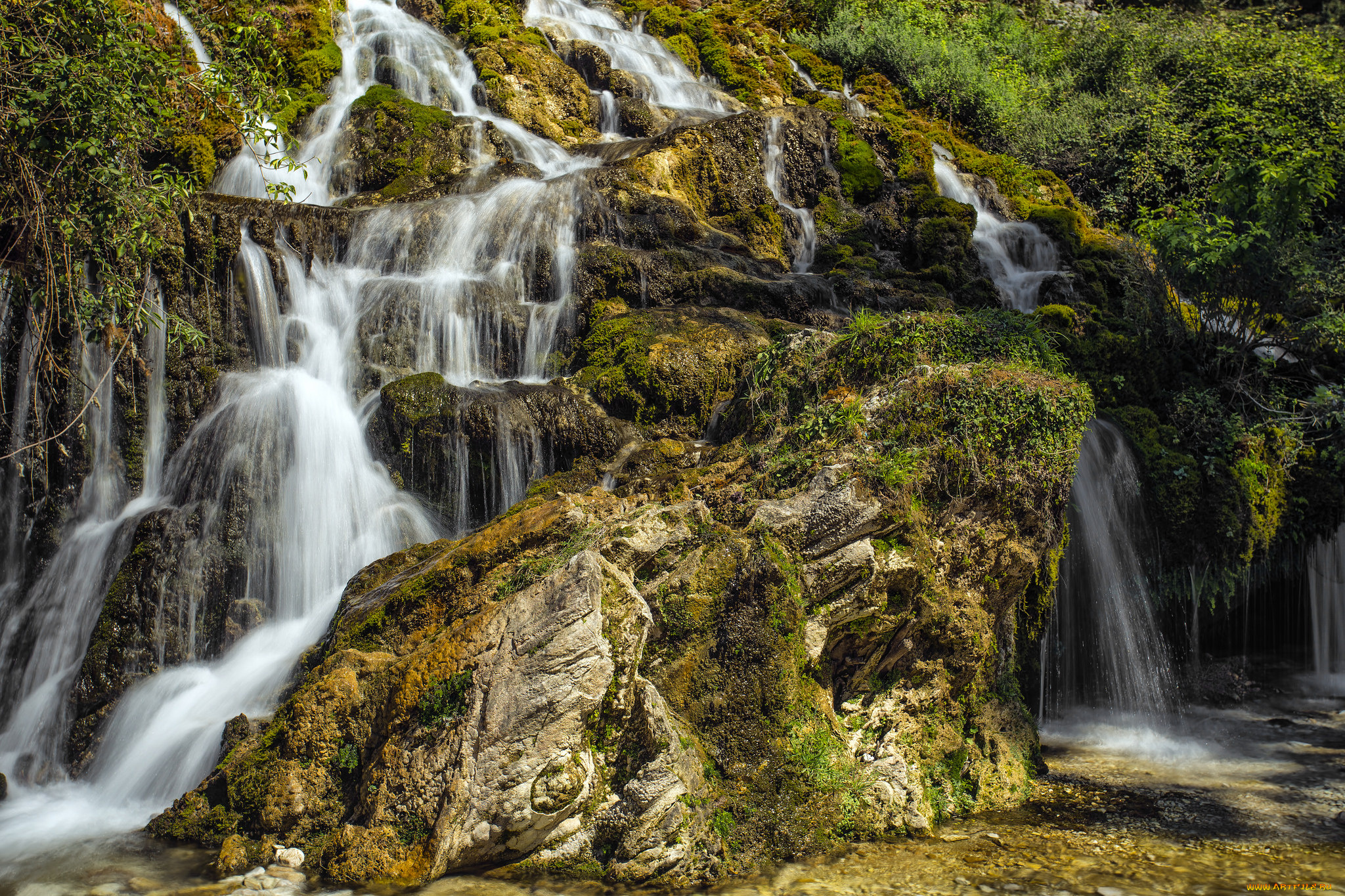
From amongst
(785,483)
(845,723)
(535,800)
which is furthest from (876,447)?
(535,800)

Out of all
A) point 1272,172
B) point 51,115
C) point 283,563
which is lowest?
point 283,563

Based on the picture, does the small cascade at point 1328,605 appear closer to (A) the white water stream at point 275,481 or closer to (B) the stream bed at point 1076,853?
(B) the stream bed at point 1076,853

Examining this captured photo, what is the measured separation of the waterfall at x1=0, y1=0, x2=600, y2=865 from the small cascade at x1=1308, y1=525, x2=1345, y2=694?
9820 millimetres

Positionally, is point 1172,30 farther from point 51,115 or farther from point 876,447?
point 51,115

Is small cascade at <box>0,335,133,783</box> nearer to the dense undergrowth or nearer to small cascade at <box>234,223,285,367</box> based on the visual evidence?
small cascade at <box>234,223,285,367</box>

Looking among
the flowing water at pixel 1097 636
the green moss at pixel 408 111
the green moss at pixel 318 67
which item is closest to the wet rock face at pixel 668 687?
the flowing water at pixel 1097 636

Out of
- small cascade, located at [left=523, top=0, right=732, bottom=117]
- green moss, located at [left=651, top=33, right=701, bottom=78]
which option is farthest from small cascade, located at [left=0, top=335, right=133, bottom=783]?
green moss, located at [left=651, top=33, right=701, bottom=78]

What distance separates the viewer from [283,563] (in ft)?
26.2

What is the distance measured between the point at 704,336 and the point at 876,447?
366 centimetres

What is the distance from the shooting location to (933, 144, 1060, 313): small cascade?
14.4 m

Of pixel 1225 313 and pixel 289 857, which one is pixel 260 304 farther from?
pixel 1225 313

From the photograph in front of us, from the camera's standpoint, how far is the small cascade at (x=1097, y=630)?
824 cm

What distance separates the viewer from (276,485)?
8.34 m

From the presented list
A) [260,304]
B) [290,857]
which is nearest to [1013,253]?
[260,304]
